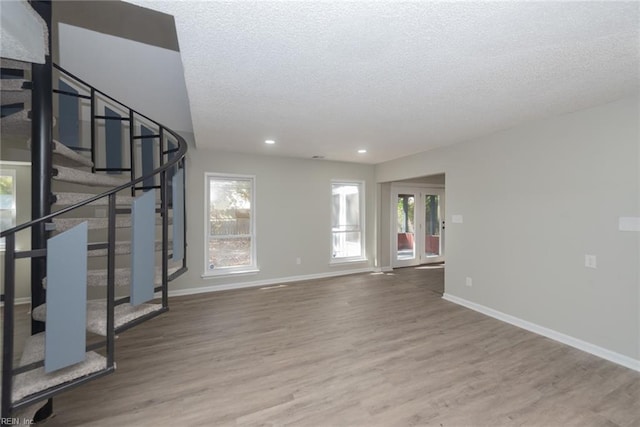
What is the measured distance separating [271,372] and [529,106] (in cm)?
356

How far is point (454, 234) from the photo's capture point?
4281 mm

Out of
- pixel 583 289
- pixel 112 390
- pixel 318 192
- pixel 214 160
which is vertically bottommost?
pixel 112 390

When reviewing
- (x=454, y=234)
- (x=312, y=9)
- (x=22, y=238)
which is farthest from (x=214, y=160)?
(x=454, y=234)

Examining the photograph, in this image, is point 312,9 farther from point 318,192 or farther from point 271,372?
point 318,192

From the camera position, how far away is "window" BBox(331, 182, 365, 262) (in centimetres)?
608

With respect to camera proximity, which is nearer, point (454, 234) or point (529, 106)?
point (529, 106)

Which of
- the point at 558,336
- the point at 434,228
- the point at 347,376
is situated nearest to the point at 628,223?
the point at 558,336

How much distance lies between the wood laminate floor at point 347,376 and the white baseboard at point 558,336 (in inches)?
4.8

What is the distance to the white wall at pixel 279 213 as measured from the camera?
468 centimetres

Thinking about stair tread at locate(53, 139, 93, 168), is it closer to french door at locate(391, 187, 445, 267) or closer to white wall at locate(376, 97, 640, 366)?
white wall at locate(376, 97, 640, 366)

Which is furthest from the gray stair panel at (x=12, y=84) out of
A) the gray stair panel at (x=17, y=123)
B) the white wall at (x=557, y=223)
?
the white wall at (x=557, y=223)

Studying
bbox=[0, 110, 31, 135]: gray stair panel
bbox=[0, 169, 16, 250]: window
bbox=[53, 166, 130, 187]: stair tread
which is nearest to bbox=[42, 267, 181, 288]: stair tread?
bbox=[53, 166, 130, 187]: stair tread

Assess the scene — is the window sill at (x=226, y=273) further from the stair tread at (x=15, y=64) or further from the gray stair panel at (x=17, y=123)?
the stair tread at (x=15, y=64)

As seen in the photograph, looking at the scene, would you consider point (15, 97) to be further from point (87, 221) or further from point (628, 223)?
point (628, 223)
